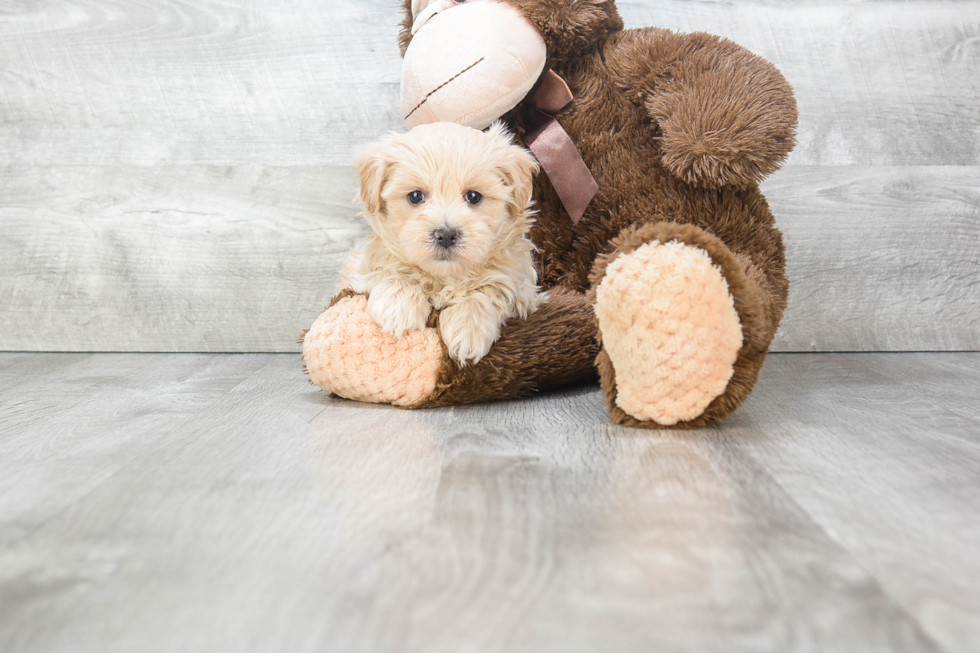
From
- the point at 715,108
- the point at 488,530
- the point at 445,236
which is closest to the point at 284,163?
the point at 445,236

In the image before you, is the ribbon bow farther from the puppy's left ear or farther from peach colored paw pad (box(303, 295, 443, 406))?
peach colored paw pad (box(303, 295, 443, 406))

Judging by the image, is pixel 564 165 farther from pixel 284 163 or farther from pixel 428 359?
pixel 284 163

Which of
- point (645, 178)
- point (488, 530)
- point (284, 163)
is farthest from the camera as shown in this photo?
point (284, 163)

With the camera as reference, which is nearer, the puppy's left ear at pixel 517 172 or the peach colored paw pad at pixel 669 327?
the peach colored paw pad at pixel 669 327

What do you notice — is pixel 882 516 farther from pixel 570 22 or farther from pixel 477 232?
pixel 570 22

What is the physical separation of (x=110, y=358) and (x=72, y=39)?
647mm

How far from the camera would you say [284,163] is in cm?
150

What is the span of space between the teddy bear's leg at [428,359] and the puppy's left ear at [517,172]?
Result: 158mm

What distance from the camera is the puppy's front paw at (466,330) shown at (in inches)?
37.9

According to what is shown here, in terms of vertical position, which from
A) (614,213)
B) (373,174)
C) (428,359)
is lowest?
(428,359)

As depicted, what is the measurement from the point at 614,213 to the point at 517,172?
0.72 ft

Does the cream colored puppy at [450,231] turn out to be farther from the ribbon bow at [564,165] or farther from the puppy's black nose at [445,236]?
the ribbon bow at [564,165]

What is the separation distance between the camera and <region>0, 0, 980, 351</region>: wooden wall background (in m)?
1.46

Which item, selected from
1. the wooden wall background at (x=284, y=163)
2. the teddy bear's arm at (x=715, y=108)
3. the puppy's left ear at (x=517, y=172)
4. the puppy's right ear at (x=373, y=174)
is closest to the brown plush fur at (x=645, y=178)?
the teddy bear's arm at (x=715, y=108)
